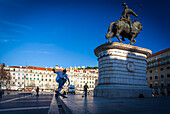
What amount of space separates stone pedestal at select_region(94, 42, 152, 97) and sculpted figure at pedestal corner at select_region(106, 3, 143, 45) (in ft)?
7.57

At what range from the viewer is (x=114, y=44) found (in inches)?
853

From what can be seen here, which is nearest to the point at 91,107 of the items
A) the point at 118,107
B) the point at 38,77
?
the point at 118,107

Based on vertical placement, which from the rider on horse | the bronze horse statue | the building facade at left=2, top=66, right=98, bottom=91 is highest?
the rider on horse

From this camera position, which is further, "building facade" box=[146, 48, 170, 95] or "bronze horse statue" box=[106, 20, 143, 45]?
"building facade" box=[146, 48, 170, 95]

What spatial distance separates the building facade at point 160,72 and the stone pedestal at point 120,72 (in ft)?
116

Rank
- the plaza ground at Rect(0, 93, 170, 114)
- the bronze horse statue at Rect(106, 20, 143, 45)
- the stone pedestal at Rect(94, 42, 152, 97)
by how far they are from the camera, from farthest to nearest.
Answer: the bronze horse statue at Rect(106, 20, 143, 45)
the stone pedestal at Rect(94, 42, 152, 97)
the plaza ground at Rect(0, 93, 170, 114)

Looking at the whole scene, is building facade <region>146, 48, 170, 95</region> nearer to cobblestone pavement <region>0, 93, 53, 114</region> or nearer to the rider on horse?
the rider on horse

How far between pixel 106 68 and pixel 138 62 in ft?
17.4

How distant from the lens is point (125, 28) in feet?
79.7

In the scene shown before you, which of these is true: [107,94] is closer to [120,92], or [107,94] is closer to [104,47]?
[120,92]

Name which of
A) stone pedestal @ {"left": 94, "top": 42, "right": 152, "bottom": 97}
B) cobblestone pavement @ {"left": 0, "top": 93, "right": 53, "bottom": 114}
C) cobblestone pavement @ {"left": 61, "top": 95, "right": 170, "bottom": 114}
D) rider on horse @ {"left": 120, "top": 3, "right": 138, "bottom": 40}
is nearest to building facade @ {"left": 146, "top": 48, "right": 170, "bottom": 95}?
stone pedestal @ {"left": 94, "top": 42, "right": 152, "bottom": 97}

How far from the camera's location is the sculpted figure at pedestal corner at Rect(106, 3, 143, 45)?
78.3 feet

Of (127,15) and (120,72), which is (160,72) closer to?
(127,15)

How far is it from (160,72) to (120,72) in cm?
4569
